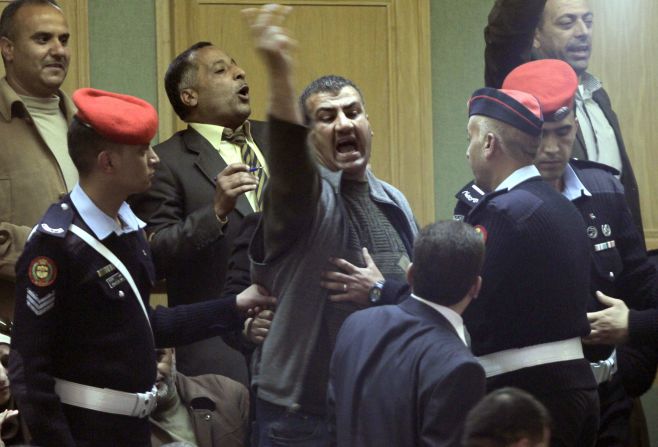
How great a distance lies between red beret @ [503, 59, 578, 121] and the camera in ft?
12.2

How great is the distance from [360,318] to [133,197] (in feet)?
4.60

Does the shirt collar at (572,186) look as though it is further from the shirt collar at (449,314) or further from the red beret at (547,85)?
the shirt collar at (449,314)

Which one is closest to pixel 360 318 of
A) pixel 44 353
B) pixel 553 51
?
pixel 44 353

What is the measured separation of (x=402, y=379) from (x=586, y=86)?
2.11 m

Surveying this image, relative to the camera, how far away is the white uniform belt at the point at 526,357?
311cm

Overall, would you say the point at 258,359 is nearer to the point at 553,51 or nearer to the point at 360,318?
the point at 360,318

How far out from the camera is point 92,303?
288 centimetres

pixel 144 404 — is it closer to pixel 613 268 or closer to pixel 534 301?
pixel 534 301

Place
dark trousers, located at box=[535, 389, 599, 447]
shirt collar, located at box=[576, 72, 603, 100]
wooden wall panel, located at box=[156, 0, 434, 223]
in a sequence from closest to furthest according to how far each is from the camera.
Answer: dark trousers, located at box=[535, 389, 599, 447]
shirt collar, located at box=[576, 72, 603, 100]
wooden wall panel, located at box=[156, 0, 434, 223]

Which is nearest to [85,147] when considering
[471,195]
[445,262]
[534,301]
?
[445,262]

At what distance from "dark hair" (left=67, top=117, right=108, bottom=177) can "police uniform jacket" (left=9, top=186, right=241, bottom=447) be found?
6 cm

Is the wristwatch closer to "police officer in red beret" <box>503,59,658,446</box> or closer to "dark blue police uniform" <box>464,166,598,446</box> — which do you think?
"dark blue police uniform" <box>464,166,598,446</box>

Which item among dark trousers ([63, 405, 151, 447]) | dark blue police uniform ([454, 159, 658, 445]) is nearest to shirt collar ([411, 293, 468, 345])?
dark trousers ([63, 405, 151, 447])

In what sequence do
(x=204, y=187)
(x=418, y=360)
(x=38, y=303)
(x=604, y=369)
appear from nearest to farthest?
(x=418, y=360) → (x=38, y=303) → (x=604, y=369) → (x=204, y=187)
